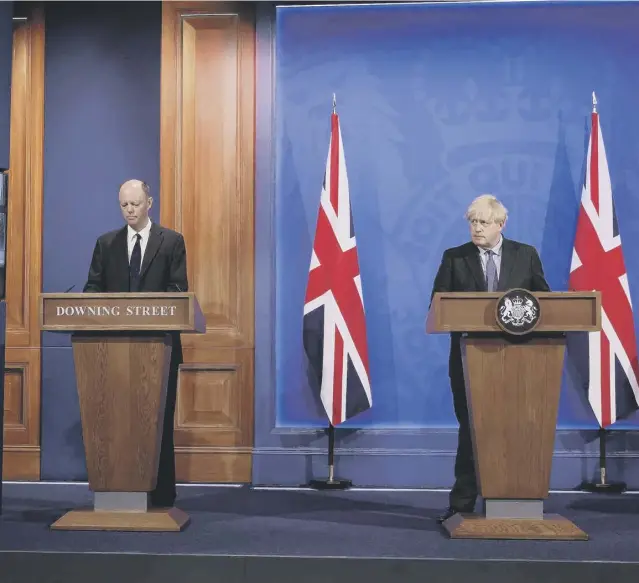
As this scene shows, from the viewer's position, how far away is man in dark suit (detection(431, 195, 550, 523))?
392 centimetres

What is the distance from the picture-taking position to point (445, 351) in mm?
5387

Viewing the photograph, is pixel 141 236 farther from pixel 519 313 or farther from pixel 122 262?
pixel 519 313

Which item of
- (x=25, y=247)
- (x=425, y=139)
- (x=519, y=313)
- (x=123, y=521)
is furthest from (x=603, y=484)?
(x=25, y=247)

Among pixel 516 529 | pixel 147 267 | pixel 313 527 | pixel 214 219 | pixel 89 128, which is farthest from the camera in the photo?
pixel 89 128

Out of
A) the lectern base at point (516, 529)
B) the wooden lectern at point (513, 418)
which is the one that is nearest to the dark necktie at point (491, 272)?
the wooden lectern at point (513, 418)

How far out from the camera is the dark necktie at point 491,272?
3957 mm

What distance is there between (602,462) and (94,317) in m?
3.02

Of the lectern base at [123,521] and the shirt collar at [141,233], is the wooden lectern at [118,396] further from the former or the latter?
the shirt collar at [141,233]

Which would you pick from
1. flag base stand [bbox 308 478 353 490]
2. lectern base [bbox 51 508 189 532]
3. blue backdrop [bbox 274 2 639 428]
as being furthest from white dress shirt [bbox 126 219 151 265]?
flag base stand [bbox 308 478 353 490]

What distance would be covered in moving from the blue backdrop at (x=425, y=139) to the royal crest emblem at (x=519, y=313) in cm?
185

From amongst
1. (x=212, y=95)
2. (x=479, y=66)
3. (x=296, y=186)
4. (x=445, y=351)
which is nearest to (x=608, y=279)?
(x=445, y=351)

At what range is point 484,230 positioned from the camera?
152 inches

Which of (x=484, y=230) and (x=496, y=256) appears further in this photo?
(x=496, y=256)

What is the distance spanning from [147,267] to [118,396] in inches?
25.4
